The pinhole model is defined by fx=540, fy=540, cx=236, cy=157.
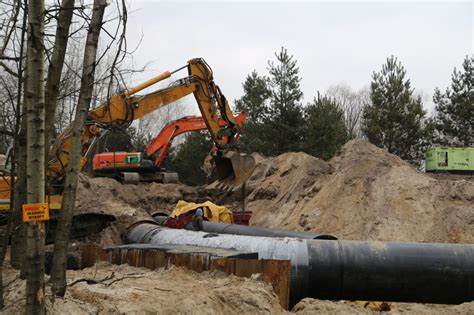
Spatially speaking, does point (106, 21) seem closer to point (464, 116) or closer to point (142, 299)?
point (142, 299)

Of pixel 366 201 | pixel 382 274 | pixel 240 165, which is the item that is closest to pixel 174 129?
pixel 240 165

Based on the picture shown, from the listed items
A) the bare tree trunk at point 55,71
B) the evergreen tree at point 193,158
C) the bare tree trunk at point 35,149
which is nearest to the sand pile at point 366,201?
the bare tree trunk at point 55,71

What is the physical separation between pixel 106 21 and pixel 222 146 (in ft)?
32.9

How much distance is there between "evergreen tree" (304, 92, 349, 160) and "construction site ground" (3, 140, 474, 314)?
531cm

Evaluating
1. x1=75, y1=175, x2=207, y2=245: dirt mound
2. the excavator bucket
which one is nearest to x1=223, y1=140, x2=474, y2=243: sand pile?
x1=75, y1=175, x2=207, y2=245: dirt mound

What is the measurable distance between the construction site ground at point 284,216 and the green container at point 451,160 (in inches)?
309

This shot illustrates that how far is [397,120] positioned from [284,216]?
12782 mm

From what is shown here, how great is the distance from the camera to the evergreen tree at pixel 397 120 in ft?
94.6

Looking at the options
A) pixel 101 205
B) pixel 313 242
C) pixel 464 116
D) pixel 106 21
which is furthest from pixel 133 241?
pixel 464 116

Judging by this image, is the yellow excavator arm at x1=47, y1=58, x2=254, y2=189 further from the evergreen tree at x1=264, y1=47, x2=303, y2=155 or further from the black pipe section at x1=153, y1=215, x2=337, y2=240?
the evergreen tree at x1=264, y1=47, x2=303, y2=155

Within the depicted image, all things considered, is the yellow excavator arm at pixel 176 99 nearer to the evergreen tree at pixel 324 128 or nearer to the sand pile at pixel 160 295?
the sand pile at pixel 160 295

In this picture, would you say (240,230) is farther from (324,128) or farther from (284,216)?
(324,128)

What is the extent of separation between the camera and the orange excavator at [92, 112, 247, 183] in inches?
787

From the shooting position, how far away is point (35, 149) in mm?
4066
